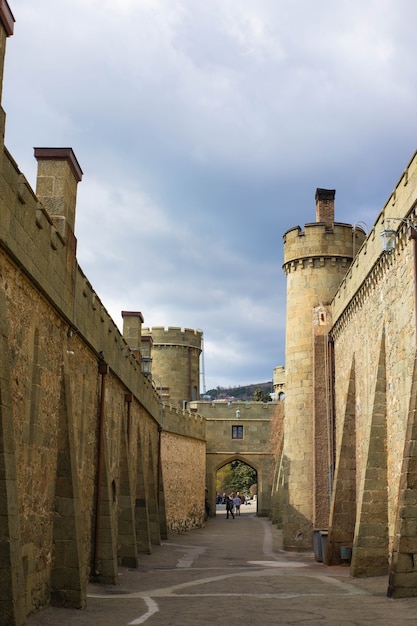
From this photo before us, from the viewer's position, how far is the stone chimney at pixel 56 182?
39.8 ft

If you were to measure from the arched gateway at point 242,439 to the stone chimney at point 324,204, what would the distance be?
19889 mm

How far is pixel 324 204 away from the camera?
26984 millimetres

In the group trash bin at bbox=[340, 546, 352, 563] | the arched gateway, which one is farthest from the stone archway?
trash bin at bbox=[340, 546, 352, 563]

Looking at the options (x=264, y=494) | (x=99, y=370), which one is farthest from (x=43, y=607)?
(x=264, y=494)

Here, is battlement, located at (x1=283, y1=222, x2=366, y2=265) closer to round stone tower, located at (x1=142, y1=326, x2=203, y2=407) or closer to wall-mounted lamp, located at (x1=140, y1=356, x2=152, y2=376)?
wall-mounted lamp, located at (x1=140, y1=356, x2=152, y2=376)

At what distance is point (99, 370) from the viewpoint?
15.5 metres

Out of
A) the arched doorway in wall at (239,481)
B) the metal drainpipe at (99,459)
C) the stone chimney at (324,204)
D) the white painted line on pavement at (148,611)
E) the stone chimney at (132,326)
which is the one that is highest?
the stone chimney at (324,204)

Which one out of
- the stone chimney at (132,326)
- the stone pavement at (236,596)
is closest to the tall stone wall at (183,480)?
the stone chimney at (132,326)

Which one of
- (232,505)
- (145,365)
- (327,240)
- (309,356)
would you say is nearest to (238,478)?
(232,505)

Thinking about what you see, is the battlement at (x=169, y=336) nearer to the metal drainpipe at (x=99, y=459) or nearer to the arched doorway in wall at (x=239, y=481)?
the arched doorway in wall at (x=239, y=481)

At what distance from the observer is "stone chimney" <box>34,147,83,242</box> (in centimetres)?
1212

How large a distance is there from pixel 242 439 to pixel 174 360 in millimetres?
9944

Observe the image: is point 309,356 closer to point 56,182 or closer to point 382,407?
point 382,407

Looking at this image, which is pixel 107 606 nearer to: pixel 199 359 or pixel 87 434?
pixel 87 434
